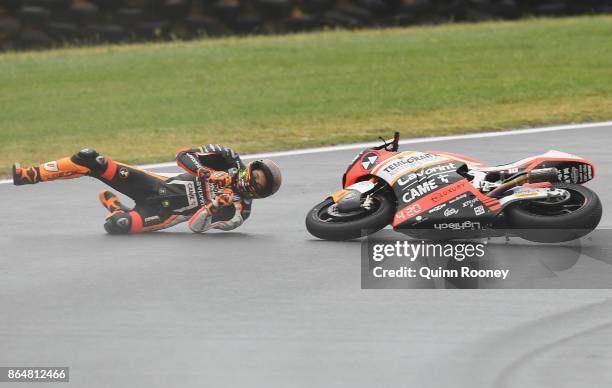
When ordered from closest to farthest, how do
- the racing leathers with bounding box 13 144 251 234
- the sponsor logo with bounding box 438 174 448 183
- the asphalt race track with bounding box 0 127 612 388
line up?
the asphalt race track with bounding box 0 127 612 388 → the sponsor logo with bounding box 438 174 448 183 → the racing leathers with bounding box 13 144 251 234

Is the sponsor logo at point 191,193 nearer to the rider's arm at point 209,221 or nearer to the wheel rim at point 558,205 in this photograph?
the rider's arm at point 209,221

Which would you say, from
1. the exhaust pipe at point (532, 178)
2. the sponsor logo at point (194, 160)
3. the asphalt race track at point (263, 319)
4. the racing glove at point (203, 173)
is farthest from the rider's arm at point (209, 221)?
the exhaust pipe at point (532, 178)

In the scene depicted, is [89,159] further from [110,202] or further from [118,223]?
[118,223]

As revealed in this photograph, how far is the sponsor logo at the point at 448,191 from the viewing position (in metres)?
9.35

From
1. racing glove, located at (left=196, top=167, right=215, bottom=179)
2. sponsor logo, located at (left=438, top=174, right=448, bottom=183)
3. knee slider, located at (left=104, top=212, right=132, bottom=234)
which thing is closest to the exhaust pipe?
sponsor logo, located at (left=438, top=174, right=448, bottom=183)

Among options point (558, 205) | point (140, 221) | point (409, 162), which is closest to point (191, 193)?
point (140, 221)

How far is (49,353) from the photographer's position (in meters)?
7.08

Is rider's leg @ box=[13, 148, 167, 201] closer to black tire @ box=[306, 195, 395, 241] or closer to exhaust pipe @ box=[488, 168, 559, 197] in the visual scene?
black tire @ box=[306, 195, 395, 241]

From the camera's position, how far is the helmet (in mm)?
9984

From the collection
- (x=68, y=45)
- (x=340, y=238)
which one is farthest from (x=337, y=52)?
(x=340, y=238)

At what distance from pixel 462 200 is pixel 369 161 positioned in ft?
2.83

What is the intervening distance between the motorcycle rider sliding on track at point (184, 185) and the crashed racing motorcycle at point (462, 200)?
2.28 ft

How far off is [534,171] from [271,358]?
3.25 meters

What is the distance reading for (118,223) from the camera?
1032 cm
